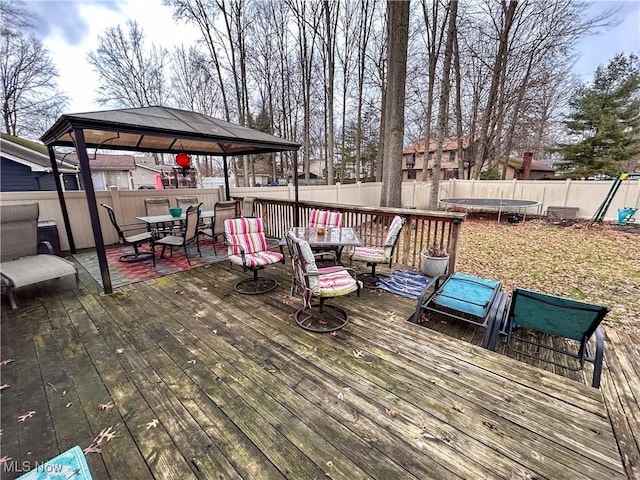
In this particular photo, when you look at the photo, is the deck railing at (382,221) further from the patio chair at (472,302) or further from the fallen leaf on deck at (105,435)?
the fallen leaf on deck at (105,435)

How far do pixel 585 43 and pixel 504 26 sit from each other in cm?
325

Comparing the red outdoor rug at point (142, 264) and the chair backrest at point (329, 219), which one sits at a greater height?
the chair backrest at point (329, 219)

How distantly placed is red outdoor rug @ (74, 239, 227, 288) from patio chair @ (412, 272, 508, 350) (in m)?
3.97

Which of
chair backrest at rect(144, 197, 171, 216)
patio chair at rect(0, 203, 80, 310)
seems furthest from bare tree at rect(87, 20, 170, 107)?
patio chair at rect(0, 203, 80, 310)

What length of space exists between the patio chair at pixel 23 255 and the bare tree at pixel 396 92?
7.25 m

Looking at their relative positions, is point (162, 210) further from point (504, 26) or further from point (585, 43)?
point (585, 43)

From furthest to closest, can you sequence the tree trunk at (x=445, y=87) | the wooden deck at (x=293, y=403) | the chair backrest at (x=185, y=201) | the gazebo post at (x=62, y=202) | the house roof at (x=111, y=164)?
1. the house roof at (x=111, y=164)
2. the tree trunk at (x=445, y=87)
3. the chair backrest at (x=185, y=201)
4. the gazebo post at (x=62, y=202)
5. the wooden deck at (x=293, y=403)

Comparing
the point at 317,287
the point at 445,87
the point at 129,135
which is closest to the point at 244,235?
the point at 317,287

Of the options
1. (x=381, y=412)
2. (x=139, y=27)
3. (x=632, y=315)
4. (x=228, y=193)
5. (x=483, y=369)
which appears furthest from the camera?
(x=139, y=27)

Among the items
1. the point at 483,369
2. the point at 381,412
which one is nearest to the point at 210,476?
the point at 381,412

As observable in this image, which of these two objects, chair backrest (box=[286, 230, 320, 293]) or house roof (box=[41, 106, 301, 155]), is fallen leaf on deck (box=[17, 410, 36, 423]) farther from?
house roof (box=[41, 106, 301, 155])

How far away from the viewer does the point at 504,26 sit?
1198cm

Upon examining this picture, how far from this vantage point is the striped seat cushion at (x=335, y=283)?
2.88 m

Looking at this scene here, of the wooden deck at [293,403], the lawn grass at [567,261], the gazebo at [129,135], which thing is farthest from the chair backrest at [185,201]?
the lawn grass at [567,261]
